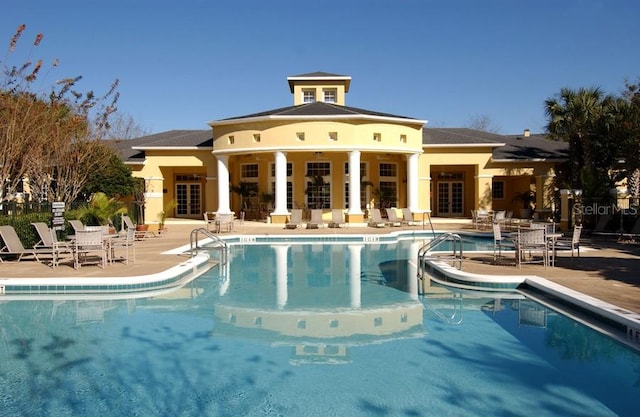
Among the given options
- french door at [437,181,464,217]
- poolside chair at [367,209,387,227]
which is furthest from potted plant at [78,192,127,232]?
french door at [437,181,464,217]

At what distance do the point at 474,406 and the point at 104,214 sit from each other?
16113mm

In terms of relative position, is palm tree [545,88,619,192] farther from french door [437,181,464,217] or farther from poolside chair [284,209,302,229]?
poolside chair [284,209,302,229]

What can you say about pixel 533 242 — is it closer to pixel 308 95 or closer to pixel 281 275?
pixel 281 275

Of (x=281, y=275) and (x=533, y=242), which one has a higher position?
(x=533, y=242)

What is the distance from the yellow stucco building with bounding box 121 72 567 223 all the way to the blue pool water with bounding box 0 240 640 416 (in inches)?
614

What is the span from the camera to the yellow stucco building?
25641 mm

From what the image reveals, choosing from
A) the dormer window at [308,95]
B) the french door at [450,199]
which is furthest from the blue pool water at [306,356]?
the dormer window at [308,95]

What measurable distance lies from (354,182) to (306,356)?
62.8 feet

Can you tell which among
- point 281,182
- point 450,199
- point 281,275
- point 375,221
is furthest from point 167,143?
point 281,275

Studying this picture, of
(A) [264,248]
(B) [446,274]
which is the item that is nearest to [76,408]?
(B) [446,274]

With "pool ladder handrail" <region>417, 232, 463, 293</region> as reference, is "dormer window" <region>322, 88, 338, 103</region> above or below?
above

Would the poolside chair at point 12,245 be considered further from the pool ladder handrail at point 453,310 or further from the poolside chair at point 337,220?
the poolside chair at point 337,220

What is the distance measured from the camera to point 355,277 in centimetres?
1229

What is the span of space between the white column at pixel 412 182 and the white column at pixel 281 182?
654cm
